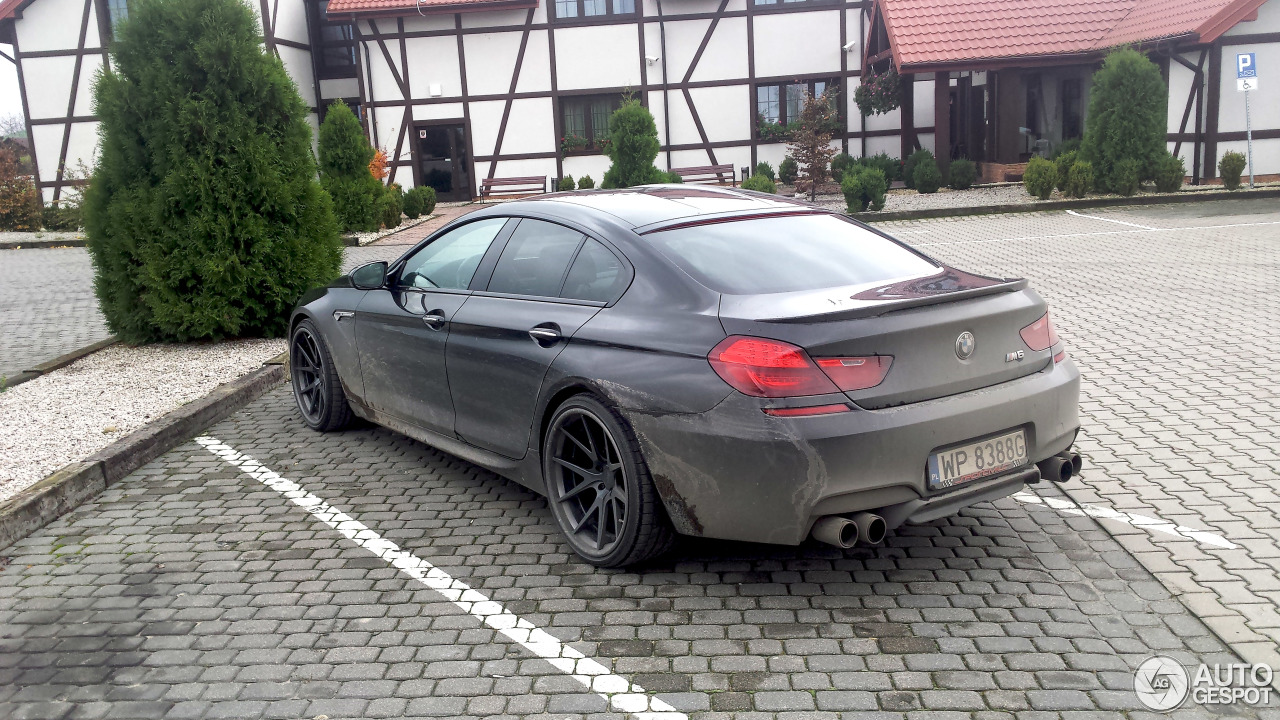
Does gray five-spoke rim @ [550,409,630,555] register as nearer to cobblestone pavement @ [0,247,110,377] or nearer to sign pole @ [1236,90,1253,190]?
cobblestone pavement @ [0,247,110,377]

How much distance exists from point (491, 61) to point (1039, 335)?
2566 centimetres

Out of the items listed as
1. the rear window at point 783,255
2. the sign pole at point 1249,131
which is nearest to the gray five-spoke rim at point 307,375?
the rear window at point 783,255

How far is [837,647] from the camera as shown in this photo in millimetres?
3578

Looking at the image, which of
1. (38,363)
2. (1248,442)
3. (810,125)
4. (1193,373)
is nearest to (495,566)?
(1248,442)

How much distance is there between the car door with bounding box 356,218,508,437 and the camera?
205 inches

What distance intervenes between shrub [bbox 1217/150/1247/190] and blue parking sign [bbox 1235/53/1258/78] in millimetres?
1523

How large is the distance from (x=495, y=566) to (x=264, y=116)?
6.51 m

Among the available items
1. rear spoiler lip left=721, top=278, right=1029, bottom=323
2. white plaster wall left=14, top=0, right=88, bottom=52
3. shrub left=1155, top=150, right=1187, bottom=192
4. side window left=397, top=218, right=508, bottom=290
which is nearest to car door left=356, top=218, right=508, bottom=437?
side window left=397, top=218, right=508, bottom=290

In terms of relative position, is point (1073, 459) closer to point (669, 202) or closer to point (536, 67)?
point (669, 202)

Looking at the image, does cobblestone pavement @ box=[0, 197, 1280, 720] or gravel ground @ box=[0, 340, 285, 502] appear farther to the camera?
gravel ground @ box=[0, 340, 285, 502]

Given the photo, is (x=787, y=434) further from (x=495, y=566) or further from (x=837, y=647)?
(x=495, y=566)

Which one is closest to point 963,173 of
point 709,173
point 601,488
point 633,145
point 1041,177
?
point 1041,177

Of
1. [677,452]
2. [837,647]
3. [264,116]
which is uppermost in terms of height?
[264,116]

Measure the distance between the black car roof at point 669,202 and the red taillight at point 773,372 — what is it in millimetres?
1059
